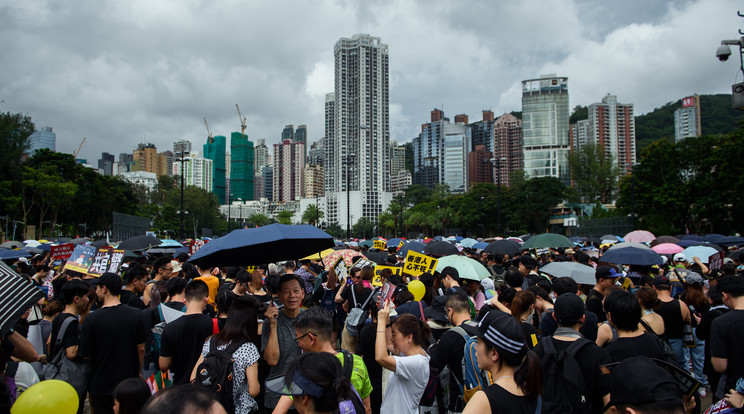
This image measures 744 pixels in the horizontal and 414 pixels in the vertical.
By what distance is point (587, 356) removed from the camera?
3463 millimetres

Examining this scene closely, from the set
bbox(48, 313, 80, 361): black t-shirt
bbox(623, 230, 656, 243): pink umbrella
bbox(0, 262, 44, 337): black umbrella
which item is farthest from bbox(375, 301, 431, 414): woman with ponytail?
bbox(623, 230, 656, 243): pink umbrella

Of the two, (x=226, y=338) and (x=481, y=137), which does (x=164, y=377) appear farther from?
(x=481, y=137)

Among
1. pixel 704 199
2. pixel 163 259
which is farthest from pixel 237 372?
pixel 704 199

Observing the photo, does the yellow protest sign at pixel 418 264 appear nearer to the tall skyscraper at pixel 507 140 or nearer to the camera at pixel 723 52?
the camera at pixel 723 52

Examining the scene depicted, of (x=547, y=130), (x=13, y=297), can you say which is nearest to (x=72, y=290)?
(x=13, y=297)

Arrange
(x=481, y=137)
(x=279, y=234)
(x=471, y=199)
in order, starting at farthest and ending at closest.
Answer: (x=481, y=137), (x=471, y=199), (x=279, y=234)

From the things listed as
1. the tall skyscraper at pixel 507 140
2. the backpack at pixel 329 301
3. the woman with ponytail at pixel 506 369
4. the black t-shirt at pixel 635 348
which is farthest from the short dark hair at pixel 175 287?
the tall skyscraper at pixel 507 140

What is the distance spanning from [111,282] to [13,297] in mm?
1912

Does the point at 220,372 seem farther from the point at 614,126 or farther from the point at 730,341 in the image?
the point at 614,126

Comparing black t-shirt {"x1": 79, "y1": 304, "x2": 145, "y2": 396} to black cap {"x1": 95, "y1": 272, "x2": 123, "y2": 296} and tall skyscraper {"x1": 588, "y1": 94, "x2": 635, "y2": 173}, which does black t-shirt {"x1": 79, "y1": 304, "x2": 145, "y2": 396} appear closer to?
black cap {"x1": 95, "y1": 272, "x2": 123, "y2": 296}

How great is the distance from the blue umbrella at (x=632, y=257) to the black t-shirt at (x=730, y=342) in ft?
12.4

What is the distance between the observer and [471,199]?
73750 millimetres

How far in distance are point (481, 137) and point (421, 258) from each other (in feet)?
592

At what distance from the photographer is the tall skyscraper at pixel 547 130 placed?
375 feet
